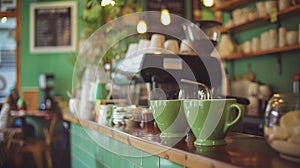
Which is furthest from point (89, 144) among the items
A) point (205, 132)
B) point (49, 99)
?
Result: point (49, 99)

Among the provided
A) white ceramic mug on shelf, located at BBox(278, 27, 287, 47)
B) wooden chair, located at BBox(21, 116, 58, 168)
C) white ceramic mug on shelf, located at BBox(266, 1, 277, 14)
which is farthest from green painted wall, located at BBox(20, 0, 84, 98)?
white ceramic mug on shelf, located at BBox(278, 27, 287, 47)

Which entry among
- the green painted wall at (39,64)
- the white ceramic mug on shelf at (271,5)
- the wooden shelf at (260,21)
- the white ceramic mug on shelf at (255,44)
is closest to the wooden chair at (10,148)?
the green painted wall at (39,64)

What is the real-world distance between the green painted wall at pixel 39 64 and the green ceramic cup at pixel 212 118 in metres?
4.71

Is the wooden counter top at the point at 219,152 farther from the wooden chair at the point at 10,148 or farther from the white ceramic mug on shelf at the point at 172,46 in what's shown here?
the wooden chair at the point at 10,148

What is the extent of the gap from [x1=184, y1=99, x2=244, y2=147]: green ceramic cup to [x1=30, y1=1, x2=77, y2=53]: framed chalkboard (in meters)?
4.78

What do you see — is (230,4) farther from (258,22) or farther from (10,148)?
(10,148)

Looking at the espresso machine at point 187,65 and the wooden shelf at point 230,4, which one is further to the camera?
the wooden shelf at point 230,4

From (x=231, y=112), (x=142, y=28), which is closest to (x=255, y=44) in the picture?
(x=142, y=28)

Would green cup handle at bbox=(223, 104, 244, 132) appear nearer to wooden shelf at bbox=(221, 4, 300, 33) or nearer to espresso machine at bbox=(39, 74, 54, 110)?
wooden shelf at bbox=(221, 4, 300, 33)

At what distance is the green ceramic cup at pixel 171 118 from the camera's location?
3.62 ft

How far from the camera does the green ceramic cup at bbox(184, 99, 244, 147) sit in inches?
36.4

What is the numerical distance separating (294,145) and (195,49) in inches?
45.4

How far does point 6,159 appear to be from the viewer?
4410mm

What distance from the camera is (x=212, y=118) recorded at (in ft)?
3.05
